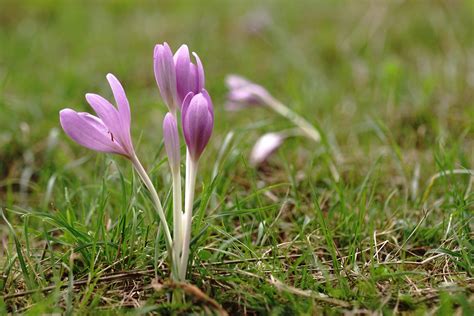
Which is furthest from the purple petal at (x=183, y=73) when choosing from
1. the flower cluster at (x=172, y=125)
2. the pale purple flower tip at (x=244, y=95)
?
the pale purple flower tip at (x=244, y=95)

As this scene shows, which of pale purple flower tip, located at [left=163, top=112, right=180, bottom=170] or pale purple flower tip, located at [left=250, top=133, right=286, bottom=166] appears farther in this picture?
pale purple flower tip, located at [left=250, top=133, right=286, bottom=166]

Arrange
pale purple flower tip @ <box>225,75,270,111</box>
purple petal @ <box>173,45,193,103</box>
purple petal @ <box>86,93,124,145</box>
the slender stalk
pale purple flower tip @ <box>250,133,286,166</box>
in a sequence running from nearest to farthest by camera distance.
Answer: purple petal @ <box>86,93,124,145</box> < purple petal @ <box>173,45,193,103</box> < pale purple flower tip @ <box>250,133,286,166</box> < the slender stalk < pale purple flower tip @ <box>225,75,270,111</box>

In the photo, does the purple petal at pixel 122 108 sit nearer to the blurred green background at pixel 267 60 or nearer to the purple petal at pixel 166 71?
the purple petal at pixel 166 71

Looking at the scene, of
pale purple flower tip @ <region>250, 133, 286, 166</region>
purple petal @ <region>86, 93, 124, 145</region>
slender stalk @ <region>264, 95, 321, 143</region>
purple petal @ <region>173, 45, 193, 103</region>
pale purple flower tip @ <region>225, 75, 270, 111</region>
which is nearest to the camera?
purple petal @ <region>86, 93, 124, 145</region>

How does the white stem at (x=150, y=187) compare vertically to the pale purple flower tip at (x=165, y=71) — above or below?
below

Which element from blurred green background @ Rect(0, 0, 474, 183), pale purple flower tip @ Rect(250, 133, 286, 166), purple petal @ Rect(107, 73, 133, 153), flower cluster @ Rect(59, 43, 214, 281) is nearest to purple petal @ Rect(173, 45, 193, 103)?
flower cluster @ Rect(59, 43, 214, 281)

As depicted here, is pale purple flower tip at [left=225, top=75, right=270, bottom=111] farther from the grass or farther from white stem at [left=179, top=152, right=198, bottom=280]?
white stem at [left=179, top=152, right=198, bottom=280]

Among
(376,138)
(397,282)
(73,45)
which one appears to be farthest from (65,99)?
(397,282)
